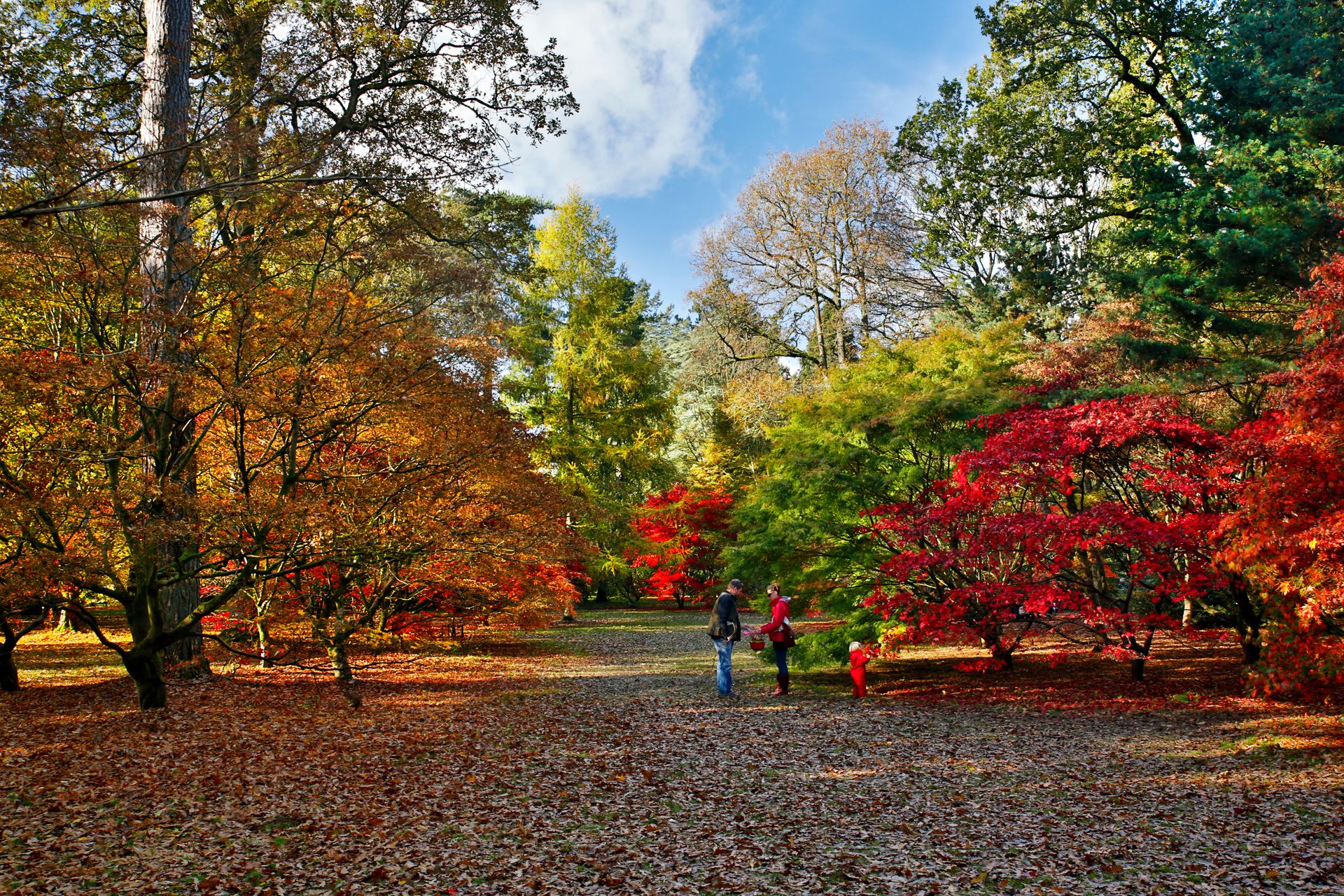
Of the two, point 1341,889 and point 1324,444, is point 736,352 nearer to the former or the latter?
point 1324,444

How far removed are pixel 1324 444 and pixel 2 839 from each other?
9.47 metres

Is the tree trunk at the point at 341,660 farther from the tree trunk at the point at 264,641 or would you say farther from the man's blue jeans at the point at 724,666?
the man's blue jeans at the point at 724,666

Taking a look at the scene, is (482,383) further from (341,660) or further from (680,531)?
(680,531)

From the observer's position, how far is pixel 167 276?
7.45m

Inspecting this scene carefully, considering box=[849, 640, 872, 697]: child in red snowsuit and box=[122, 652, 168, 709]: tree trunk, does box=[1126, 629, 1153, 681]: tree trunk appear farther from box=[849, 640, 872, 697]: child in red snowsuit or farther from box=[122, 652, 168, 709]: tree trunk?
box=[122, 652, 168, 709]: tree trunk

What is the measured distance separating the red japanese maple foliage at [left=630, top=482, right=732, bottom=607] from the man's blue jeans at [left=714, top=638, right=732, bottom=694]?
573 inches

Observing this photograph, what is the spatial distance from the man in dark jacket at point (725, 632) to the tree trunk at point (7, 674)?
26.8 ft

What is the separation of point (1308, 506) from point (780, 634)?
559 centimetres

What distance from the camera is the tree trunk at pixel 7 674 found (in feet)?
29.2

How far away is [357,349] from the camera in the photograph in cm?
806

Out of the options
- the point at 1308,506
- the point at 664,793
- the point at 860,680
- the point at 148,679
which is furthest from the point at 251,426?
the point at 1308,506

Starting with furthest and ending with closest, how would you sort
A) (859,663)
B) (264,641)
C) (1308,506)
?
(264,641), (859,663), (1308,506)

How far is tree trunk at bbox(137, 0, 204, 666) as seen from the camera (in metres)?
6.87

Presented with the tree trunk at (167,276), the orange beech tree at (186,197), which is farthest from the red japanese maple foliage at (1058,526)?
the tree trunk at (167,276)
